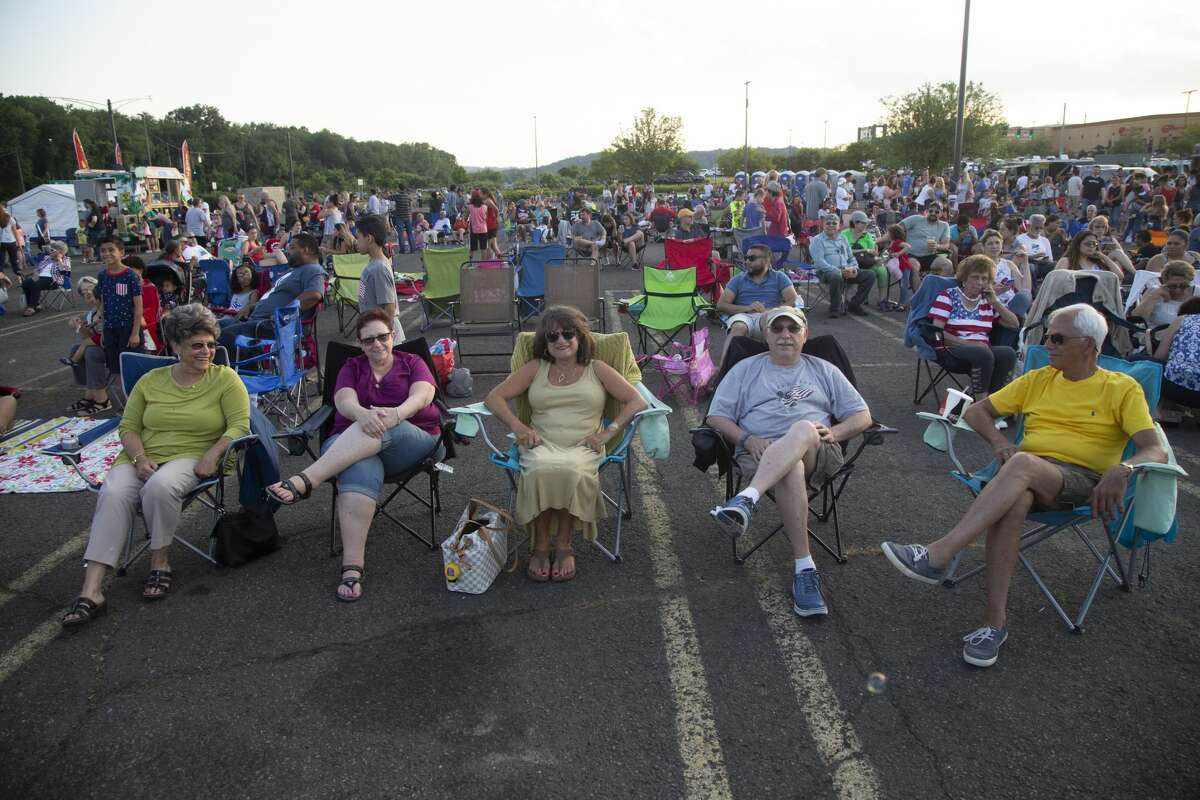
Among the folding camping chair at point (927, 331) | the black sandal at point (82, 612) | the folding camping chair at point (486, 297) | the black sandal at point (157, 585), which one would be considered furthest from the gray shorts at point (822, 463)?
the folding camping chair at point (486, 297)

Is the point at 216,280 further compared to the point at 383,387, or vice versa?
the point at 216,280

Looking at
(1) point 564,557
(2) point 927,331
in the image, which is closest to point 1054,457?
(1) point 564,557

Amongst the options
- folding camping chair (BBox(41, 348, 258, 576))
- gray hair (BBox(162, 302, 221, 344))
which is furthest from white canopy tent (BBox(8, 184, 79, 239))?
gray hair (BBox(162, 302, 221, 344))

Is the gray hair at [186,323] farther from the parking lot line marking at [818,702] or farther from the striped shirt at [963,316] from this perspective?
the striped shirt at [963,316]

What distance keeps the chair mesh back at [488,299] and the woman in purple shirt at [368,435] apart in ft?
13.1

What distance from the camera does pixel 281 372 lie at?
19.7 feet

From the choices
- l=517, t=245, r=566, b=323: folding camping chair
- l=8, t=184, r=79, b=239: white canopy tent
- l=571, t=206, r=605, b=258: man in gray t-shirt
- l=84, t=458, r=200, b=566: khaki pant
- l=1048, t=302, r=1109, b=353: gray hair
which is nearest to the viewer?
l=1048, t=302, r=1109, b=353: gray hair

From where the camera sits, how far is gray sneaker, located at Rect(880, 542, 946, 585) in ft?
10.9

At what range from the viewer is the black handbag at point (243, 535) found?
3900 millimetres

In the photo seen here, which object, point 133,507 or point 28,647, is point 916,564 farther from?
point 28,647

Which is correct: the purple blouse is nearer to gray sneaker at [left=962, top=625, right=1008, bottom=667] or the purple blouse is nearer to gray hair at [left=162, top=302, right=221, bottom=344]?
gray hair at [left=162, top=302, right=221, bottom=344]

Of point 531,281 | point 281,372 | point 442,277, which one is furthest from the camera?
point 531,281

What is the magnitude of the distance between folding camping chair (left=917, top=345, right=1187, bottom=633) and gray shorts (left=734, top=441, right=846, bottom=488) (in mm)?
451

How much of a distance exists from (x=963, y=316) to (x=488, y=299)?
453cm
